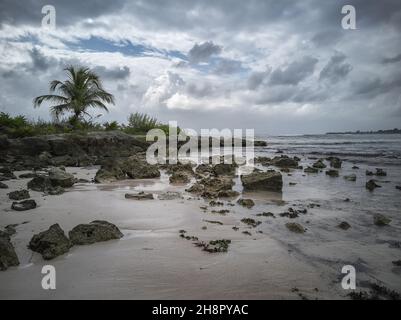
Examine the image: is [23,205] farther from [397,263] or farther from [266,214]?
[397,263]

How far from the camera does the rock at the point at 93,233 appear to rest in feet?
12.5

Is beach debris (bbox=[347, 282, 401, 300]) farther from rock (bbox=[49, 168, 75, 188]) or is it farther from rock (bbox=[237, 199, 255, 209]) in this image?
rock (bbox=[49, 168, 75, 188])

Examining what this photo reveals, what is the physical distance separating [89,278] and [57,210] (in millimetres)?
2801

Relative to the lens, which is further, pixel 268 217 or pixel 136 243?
pixel 268 217

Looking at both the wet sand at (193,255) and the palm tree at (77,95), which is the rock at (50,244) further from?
the palm tree at (77,95)

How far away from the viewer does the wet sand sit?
2783 millimetres

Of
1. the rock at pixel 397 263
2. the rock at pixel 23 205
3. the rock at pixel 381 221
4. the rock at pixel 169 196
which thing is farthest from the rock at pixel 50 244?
the rock at pixel 381 221

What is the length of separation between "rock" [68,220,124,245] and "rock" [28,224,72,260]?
0.20 metres

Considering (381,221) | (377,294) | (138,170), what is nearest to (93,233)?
(377,294)

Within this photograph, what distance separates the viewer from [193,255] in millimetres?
3568

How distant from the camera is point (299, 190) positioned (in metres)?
8.34
